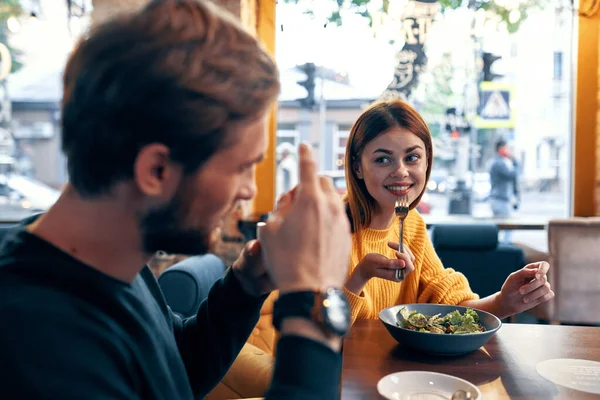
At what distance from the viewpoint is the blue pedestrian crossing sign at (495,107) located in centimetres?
420

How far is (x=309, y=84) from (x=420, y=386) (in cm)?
338

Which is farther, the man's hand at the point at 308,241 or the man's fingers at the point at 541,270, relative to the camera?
the man's fingers at the point at 541,270

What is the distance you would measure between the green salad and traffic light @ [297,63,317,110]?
3.00 meters

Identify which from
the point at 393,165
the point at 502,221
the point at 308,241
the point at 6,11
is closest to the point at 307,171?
the point at 308,241

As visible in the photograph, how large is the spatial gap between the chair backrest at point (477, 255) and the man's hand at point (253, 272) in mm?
2403

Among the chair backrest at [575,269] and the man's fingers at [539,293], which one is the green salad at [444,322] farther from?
the chair backrest at [575,269]

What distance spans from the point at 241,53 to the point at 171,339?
1.90ft

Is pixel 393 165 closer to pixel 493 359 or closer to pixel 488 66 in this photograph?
pixel 493 359

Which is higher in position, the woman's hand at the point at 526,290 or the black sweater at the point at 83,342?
Result: the black sweater at the point at 83,342

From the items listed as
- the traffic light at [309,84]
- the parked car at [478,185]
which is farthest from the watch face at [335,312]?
the parked car at [478,185]

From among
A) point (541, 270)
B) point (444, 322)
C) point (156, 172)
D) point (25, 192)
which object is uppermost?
point (156, 172)

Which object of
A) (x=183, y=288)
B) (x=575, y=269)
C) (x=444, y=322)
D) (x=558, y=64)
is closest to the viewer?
(x=444, y=322)

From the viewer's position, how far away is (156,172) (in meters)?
0.74

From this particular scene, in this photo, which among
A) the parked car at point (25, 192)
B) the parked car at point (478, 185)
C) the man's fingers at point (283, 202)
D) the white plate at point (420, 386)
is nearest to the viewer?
the man's fingers at point (283, 202)
